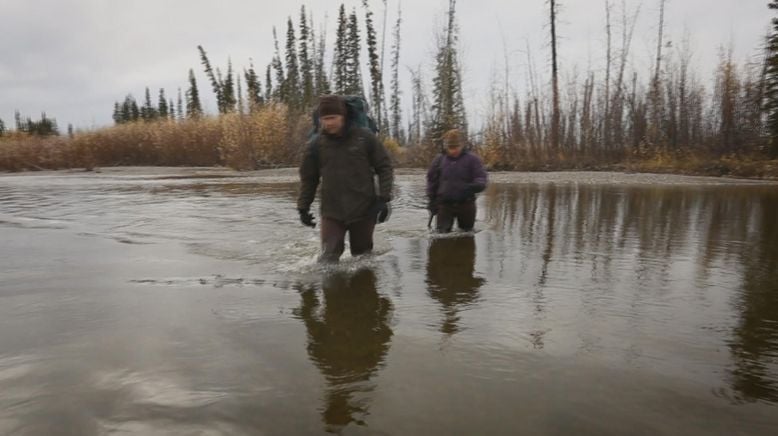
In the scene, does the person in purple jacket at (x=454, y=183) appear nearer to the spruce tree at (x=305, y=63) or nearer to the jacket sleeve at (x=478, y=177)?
the jacket sleeve at (x=478, y=177)

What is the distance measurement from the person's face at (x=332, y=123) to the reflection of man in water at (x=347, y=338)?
144 centimetres

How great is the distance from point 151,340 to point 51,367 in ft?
1.83

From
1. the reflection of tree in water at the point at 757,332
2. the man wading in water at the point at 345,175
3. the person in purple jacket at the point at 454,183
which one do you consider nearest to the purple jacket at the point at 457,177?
the person in purple jacket at the point at 454,183

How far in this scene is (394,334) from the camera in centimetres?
338

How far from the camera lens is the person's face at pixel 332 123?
4.87 metres

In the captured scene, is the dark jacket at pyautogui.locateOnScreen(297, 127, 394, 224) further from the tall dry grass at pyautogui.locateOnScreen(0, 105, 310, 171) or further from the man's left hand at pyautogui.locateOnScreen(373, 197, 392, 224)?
the tall dry grass at pyautogui.locateOnScreen(0, 105, 310, 171)

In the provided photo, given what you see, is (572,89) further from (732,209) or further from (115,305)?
(115,305)

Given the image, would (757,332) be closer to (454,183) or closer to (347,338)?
(347,338)

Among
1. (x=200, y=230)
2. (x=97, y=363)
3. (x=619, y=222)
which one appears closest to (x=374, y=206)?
(x=97, y=363)

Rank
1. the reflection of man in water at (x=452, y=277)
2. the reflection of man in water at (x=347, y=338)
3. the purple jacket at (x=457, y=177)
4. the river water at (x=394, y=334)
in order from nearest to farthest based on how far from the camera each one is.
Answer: the river water at (x=394, y=334)
the reflection of man in water at (x=347, y=338)
the reflection of man in water at (x=452, y=277)
the purple jacket at (x=457, y=177)

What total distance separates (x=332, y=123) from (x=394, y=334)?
233 centimetres

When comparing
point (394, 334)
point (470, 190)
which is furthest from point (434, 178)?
point (394, 334)

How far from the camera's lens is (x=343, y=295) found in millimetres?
4336

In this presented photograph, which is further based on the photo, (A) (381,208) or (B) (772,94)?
(B) (772,94)
